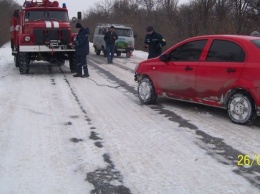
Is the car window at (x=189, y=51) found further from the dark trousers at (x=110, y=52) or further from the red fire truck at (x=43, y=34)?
the dark trousers at (x=110, y=52)

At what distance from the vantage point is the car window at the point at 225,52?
6428 mm

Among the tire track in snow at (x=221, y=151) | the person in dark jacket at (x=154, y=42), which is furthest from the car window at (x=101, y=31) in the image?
the tire track in snow at (x=221, y=151)

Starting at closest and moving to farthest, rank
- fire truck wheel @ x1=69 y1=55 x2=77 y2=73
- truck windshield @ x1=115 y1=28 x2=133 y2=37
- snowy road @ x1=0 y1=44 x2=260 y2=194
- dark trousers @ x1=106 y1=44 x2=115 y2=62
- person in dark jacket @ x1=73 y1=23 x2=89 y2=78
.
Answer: snowy road @ x1=0 y1=44 x2=260 y2=194
person in dark jacket @ x1=73 y1=23 x2=89 y2=78
fire truck wheel @ x1=69 y1=55 x2=77 y2=73
dark trousers @ x1=106 y1=44 x2=115 y2=62
truck windshield @ x1=115 y1=28 x2=133 y2=37

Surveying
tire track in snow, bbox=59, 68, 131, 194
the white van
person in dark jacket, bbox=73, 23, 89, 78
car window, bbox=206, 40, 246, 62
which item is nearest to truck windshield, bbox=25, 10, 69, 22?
person in dark jacket, bbox=73, 23, 89, 78

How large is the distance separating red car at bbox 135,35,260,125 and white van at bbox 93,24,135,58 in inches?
561

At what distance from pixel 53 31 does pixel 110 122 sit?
24.7ft

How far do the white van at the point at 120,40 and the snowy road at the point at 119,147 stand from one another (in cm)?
1368

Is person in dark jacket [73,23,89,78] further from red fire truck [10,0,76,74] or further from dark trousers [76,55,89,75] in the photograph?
red fire truck [10,0,76,74]

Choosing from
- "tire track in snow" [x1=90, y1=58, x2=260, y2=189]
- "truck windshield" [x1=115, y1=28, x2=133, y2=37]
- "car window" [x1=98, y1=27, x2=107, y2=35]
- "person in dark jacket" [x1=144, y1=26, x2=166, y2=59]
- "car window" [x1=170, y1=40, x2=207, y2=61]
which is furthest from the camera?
"car window" [x1=98, y1=27, x2=107, y2=35]

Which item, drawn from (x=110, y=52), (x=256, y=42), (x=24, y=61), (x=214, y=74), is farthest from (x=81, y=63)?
(x=256, y=42)

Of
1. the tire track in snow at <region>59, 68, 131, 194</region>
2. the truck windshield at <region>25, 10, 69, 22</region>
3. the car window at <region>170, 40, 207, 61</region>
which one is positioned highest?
the truck windshield at <region>25, 10, 69, 22</region>

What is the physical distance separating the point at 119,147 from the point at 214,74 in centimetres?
246

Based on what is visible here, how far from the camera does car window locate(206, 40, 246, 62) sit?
6428 millimetres

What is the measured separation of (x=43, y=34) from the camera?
1307 centimetres
